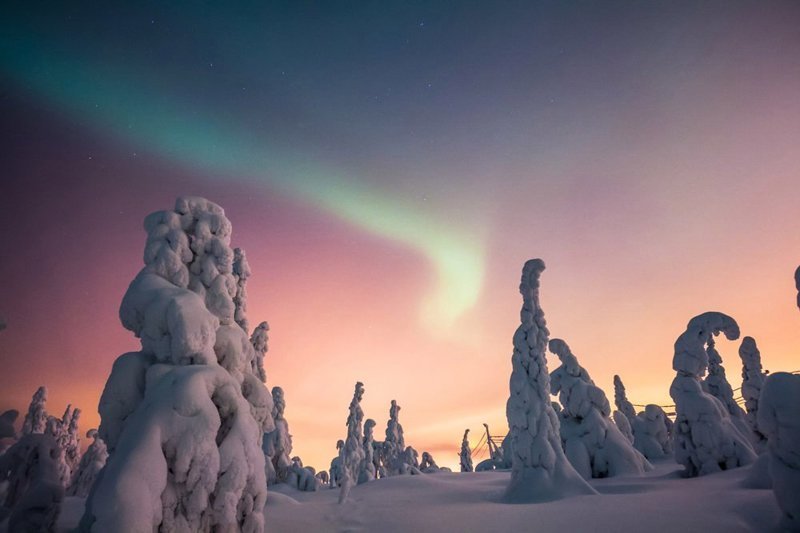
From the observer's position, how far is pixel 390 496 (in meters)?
14.7

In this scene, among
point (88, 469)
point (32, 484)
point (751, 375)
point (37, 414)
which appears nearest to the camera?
point (32, 484)

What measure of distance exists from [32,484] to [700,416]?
18.5 meters

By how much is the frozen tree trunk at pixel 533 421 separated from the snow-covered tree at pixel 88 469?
3215cm

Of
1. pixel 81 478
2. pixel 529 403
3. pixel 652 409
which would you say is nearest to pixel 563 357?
pixel 529 403

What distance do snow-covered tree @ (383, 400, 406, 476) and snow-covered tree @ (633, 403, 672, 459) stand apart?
22.5m

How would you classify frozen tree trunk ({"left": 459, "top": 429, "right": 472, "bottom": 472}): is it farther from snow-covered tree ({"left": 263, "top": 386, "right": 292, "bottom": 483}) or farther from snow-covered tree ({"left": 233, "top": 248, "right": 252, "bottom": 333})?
snow-covered tree ({"left": 233, "top": 248, "right": 252, "bottom": 333})

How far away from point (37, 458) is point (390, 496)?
10.9 meters

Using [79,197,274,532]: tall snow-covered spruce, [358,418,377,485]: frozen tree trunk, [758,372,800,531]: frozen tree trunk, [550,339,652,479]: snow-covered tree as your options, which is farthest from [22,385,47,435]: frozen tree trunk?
[758,372,800,531]: frozen tree trunk

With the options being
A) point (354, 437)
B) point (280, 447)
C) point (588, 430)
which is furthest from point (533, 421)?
point (280, 447)

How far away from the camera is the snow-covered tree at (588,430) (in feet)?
57.4

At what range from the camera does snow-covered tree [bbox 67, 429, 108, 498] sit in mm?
29897

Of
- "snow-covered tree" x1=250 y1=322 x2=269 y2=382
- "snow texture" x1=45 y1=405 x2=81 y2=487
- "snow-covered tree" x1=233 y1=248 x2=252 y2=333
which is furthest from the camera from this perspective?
"snow texture" x1=45 y1=405 x2=81 y2=487

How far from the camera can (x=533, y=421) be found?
13438 mm

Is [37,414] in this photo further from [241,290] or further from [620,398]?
[620,398]
